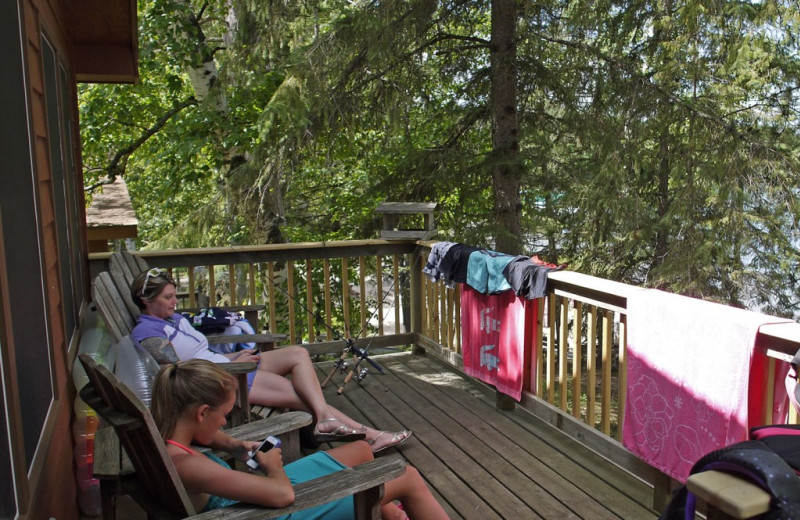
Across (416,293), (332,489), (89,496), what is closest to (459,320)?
(416,293)

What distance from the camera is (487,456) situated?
137 inches

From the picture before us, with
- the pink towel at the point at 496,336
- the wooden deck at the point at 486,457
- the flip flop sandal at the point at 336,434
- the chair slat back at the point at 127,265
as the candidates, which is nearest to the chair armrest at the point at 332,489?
the wooden deck at the point at 486,457

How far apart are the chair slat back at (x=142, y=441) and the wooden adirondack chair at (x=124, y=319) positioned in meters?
0.98

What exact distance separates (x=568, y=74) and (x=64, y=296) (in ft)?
17.5

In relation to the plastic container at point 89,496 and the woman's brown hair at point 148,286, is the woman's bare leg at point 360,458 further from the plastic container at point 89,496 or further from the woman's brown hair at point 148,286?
the woman's brown hair at point 148,286

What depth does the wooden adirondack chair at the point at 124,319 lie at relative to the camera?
121 inches

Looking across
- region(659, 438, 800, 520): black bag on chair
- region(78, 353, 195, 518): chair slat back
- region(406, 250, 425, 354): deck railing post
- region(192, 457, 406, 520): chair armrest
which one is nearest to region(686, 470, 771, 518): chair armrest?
region(659, 438, 800, 520): black bag on chair

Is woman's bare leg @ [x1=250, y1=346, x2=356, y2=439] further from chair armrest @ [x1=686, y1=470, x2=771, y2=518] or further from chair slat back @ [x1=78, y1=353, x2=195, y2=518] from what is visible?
chair armrest @ [x1=686, y1=470, x2=771, y2=518]

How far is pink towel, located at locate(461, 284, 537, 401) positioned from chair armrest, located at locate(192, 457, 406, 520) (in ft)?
6.38

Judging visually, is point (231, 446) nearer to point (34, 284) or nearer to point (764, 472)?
point (34, 284)

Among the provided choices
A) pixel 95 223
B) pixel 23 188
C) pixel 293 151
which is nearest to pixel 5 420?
pixel 23 188

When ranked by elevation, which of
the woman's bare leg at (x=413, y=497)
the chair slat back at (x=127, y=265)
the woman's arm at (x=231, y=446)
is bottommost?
the woman's bare leg at (x=413, y=497)

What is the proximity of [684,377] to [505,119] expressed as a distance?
15.1ft

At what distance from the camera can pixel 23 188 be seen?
2.06 m
